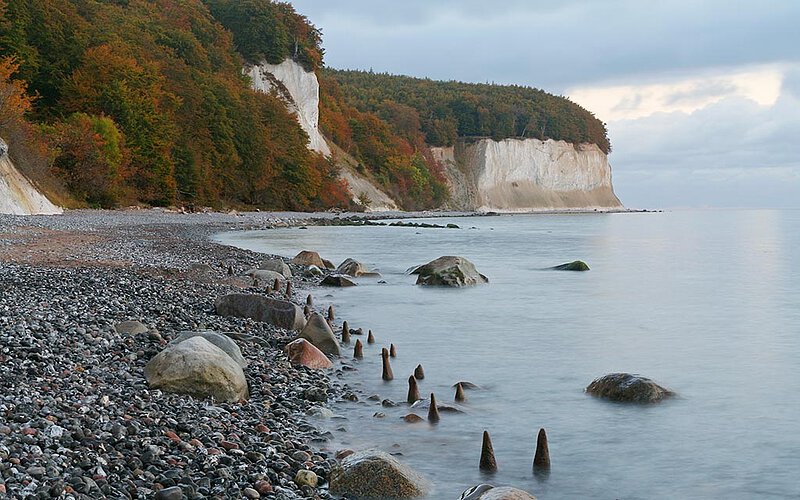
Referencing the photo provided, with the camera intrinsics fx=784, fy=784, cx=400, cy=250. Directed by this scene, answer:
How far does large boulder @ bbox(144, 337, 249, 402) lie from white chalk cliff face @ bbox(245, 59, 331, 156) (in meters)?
79.2

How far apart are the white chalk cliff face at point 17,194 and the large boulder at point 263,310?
24307 millimetres

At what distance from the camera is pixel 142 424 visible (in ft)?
21.8

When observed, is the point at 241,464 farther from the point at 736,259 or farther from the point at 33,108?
the point at 33,108

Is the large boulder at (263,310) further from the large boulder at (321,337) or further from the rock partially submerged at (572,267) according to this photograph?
the rock partially submerged at (572,267)

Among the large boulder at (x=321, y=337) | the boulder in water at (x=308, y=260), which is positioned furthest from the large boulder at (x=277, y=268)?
the large boulder at (x=321, y=337)

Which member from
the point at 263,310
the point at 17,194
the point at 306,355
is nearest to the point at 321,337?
the point at 306,355

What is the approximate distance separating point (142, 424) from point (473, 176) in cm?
13061

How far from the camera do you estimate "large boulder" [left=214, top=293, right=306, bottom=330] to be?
12.6m

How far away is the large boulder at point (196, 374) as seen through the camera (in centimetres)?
805

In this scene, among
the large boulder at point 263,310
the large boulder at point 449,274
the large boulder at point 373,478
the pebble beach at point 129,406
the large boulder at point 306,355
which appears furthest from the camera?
the large boulder at point 449,274

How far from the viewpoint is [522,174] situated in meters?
143

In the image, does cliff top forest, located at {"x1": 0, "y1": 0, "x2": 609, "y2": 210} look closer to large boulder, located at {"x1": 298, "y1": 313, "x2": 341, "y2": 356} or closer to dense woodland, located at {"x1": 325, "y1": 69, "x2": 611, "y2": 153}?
dense woodland, located at {"x1": 325, "y1": 69, "x2": 611, "y2": 153}

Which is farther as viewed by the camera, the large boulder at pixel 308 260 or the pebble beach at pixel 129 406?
the large boulder at pixel 308 260

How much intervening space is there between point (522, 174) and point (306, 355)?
13500 cm
